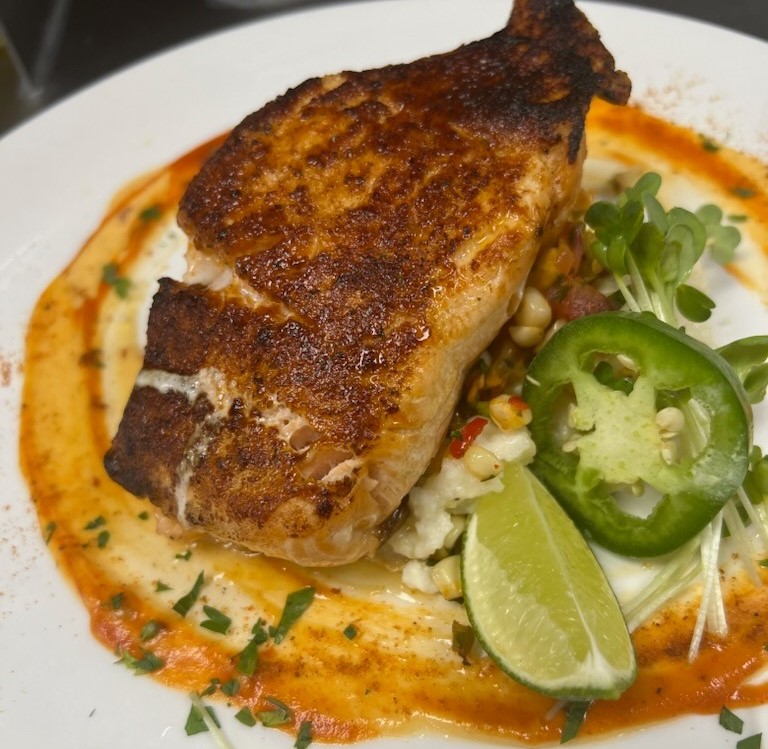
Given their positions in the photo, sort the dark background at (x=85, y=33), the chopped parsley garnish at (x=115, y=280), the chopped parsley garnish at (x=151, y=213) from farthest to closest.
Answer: the dark background at (x=85, y=33) < the chopped parsley garnish at (x=151, y=213) < the chopped parsley garnish at (x=115, y=280)

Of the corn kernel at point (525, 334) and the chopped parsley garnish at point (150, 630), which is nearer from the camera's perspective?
the chopped parsley garnish at point (150, 630)

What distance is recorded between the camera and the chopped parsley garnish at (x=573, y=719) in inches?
108

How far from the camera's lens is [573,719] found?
277cm

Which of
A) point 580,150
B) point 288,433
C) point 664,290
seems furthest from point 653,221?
point 288,433

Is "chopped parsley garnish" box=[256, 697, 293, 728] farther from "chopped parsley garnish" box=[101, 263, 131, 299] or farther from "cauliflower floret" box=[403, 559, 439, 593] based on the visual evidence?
"chopped parsley garnish" box=[101, 263, 131, 299]

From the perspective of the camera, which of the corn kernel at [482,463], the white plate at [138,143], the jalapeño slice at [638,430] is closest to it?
the jalapeño slice at [638,430]

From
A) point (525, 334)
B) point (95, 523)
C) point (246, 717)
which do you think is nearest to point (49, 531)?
point (95, 523)

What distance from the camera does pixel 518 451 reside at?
128 inches

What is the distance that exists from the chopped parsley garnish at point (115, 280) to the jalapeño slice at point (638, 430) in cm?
241

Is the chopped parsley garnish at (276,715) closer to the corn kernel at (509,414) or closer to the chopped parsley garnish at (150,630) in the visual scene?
the chopped parsley garnish at (150,630)

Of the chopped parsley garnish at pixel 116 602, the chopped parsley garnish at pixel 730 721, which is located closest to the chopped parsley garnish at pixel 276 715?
the chopped parsley garnish at pixel 116 602

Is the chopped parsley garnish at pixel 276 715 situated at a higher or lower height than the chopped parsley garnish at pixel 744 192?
lower

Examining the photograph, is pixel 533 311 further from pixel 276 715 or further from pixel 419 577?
pixel 276 715

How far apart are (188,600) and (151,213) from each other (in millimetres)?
2395
